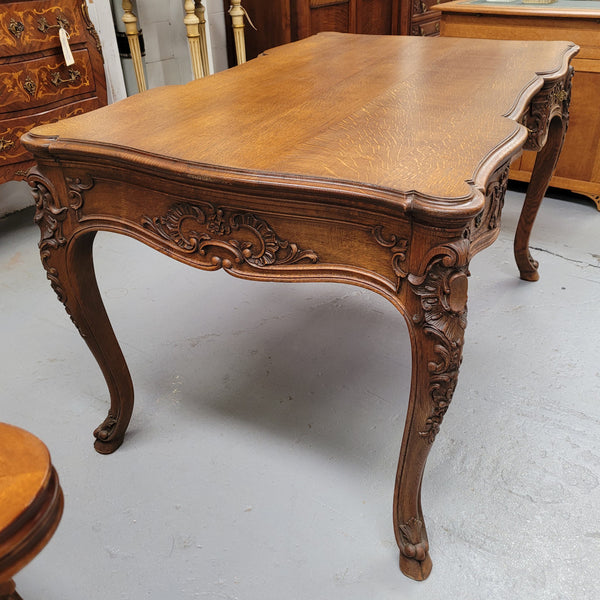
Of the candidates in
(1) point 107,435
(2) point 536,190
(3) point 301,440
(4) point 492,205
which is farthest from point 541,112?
(1) point 107,435

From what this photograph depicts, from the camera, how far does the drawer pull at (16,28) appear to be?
2076mm

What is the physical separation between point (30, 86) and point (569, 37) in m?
2.19

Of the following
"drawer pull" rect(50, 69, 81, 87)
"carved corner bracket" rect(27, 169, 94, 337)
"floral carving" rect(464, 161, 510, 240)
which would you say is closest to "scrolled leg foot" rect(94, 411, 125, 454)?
"carved corner bracket" rect(27, 169, 94, 337)

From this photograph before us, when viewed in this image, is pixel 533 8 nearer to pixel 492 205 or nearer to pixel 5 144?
pixel 492 205

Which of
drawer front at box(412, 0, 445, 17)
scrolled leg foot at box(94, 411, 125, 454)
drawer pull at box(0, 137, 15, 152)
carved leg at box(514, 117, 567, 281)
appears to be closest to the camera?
scrolled leg foot at box(94, 411, 125, 454)

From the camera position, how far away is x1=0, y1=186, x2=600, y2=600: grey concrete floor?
1191 millimetres

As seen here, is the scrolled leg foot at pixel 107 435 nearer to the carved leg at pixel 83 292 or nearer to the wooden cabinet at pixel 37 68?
the carved leg at pixel 83 292

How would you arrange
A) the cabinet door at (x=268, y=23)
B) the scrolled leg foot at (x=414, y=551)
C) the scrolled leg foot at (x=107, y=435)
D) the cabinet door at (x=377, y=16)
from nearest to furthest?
the scrolled leg foot at (x=414, y=551)
the scrolled leg foot at (x=107, y=435)
the cabinet door at (x=268, y=23)
the cabinet door at (x=377, y=16)

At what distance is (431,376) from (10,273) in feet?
6.28

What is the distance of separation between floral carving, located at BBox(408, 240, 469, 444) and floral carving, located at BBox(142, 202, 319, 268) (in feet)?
0.67

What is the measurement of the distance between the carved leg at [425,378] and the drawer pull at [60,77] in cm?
194

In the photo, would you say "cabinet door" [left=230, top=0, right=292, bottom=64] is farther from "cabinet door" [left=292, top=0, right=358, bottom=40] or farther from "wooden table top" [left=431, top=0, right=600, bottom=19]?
"wooden table top" [left=431, top=0, right=600, bottom=19]

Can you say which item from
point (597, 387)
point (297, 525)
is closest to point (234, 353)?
point (297, 525)

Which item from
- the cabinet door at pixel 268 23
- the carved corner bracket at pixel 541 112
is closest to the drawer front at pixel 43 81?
the cabinet door at pixel 268 23
